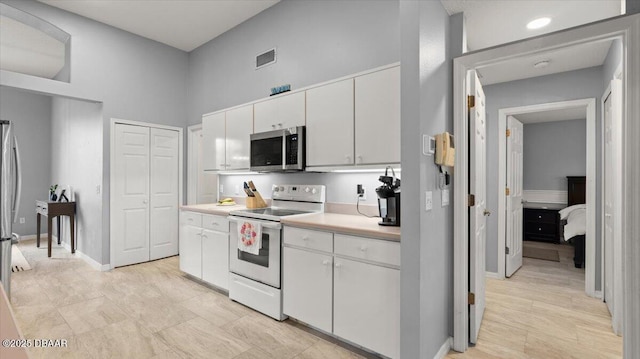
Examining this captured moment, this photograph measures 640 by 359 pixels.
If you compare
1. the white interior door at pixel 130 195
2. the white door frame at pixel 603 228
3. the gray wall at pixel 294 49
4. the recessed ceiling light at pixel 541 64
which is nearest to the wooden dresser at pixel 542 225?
the white door frame at pixel 603 228

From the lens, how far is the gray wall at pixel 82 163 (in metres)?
4.41

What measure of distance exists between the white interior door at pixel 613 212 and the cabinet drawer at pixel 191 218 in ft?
13.1

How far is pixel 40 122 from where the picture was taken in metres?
6.62

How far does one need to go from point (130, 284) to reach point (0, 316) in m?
3.27

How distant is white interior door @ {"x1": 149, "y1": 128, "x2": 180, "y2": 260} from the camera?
15.5ft

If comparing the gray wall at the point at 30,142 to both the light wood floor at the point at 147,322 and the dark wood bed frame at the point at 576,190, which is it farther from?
the dark wood bed frame at the point at 576,190

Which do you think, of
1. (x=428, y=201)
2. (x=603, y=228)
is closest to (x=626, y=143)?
(x=428, y=201)

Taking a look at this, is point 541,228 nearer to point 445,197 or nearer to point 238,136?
point 445,197

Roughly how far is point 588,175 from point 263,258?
12.0 feet

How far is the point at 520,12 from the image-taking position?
2.61m

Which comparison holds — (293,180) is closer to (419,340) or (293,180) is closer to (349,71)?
(349,71)

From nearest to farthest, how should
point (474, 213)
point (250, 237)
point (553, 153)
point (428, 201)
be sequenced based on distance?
1. point (428, 201)
2. point (474, 213)
3. point (250, 237)
4. point (553, 153)

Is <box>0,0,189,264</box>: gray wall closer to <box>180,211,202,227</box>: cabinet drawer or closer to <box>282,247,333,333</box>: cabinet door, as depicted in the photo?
<box>180,211,202,227</box>: cabinet drawer

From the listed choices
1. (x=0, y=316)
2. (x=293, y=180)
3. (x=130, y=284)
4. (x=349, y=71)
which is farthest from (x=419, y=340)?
(x=130, y=284)
